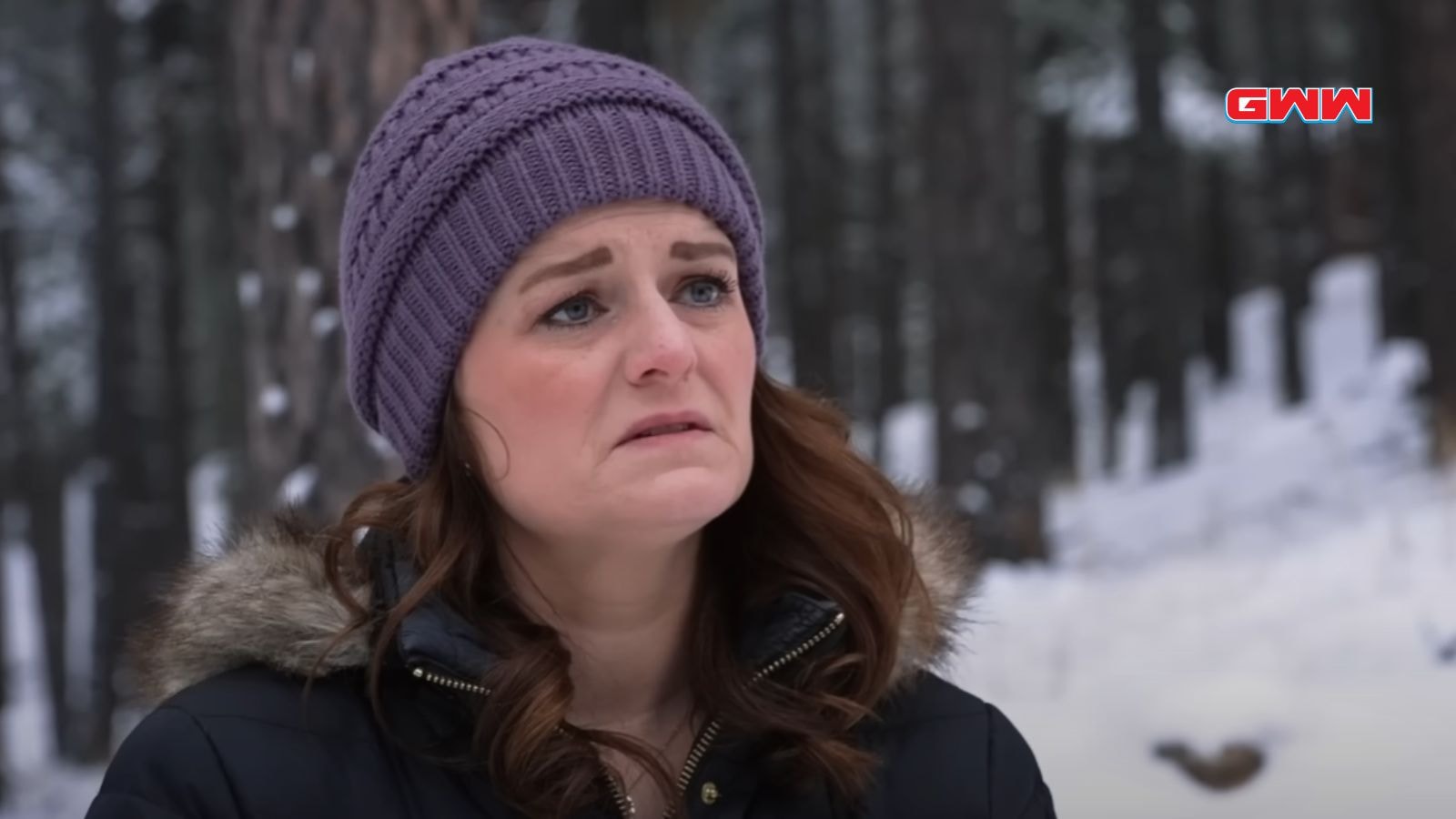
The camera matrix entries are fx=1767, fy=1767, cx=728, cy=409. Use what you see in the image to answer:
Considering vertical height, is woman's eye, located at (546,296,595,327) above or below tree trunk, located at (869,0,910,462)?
above

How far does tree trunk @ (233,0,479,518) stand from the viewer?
5211mm

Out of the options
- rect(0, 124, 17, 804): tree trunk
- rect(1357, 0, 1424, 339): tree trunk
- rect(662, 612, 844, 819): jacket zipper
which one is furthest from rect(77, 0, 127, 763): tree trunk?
rect(662, 612, 844, 819): jacket zipper

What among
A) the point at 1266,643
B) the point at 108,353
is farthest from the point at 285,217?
the point at 108,353

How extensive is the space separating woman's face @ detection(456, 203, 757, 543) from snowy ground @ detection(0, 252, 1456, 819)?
2.82 ft

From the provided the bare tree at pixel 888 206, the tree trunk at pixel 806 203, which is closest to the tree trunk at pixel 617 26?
the tree trunk at pixel 806 203

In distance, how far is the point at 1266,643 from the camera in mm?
7203

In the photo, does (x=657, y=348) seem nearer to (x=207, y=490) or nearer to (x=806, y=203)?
(x=806, y=203)

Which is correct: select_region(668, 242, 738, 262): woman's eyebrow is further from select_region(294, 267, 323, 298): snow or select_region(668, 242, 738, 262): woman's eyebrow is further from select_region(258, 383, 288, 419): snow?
select_region(258, 383, 288, 419): snow

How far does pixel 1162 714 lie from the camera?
619cm

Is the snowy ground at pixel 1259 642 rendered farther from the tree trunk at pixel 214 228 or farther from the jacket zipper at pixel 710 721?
the tree trunk at pixel 214 228

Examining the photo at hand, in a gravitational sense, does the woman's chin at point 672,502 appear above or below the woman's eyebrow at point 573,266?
below

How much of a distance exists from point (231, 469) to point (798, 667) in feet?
46.6

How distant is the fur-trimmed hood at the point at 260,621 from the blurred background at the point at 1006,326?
1.37ft

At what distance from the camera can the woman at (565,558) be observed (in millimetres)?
2611
